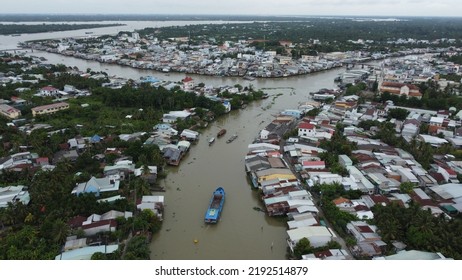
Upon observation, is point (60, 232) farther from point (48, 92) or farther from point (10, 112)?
point (48, 92)

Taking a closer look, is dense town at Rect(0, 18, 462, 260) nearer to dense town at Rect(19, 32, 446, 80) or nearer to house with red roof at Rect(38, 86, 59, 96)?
house with red roof at Rect(38, 86, 59, 96)

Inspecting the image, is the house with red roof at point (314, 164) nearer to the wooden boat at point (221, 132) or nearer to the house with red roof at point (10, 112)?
the wooden boat at point (221, 132)

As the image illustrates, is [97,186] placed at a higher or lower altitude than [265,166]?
higher

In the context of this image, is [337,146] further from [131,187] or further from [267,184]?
[131,187]

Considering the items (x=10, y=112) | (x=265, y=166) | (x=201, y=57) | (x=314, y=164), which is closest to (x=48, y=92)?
(x=10, y=112)

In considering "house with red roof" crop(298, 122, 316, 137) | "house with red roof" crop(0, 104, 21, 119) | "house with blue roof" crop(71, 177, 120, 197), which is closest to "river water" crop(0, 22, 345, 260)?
"house with blue roof" crop(71, 177, 120, 197)

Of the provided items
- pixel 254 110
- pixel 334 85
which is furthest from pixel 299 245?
pixel 334 85

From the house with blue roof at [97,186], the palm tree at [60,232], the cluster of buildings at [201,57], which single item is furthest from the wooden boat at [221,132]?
the cluster of buildings at [201,57]

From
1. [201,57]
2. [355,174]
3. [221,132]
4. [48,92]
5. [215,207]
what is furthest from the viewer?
[201,57]
